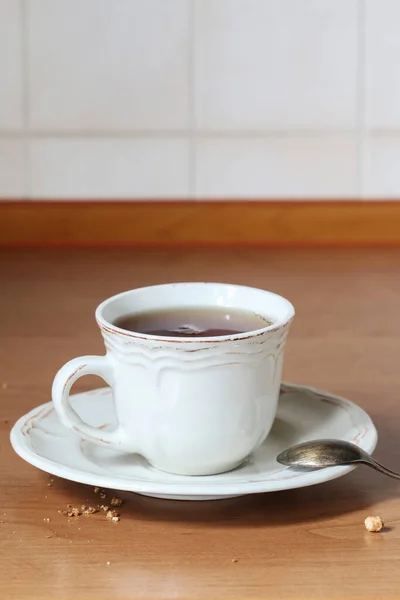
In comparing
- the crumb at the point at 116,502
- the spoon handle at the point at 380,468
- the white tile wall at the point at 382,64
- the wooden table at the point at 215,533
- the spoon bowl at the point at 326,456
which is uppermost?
the white tile wall at the point at 382,64

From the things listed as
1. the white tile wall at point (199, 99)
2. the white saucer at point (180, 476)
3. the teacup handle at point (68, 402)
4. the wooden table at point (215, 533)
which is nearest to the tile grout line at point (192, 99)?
the white tile wall at point (199, 99)

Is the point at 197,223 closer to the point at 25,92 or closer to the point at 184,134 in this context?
the point at 184,134

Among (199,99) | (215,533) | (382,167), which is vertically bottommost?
(215,533)

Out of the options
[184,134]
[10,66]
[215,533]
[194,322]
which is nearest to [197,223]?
[184,134]

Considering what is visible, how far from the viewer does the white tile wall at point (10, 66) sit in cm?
137

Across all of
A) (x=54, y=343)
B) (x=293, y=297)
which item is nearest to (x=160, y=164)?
(x=293, y=297)

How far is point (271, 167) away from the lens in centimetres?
140

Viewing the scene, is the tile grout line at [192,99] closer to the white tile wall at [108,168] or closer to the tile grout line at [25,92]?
the white tile wall at [108,168]

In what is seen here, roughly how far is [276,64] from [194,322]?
2.97ft

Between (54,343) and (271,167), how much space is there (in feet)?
2.16

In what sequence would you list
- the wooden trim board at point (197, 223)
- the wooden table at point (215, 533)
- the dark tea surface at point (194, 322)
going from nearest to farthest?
the wooden table at point (215, 533), the dark tea surface at point (194, 322), the wooden trim board at point (197, 223)

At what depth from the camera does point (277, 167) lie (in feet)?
4.61

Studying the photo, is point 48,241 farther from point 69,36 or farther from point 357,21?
point 357,21

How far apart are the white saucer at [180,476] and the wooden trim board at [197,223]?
744 millimetres
